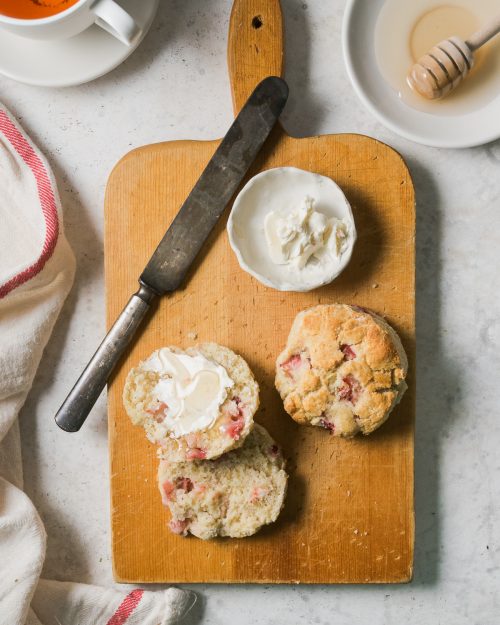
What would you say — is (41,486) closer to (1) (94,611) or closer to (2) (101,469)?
(2) (101,469)

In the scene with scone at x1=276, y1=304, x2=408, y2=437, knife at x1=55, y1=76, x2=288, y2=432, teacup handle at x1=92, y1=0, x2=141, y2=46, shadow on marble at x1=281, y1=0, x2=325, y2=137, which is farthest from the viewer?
shadow on marble at x1=281, y1=0, x2=325, y2=137

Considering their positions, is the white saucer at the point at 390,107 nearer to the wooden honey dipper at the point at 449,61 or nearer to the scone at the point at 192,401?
the wooden honey dipper at the point at 449,61

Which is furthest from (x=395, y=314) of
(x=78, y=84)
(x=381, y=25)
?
(x=78, y=84)

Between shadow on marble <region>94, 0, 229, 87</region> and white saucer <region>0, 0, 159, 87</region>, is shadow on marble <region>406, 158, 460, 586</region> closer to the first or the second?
shadow on marble <region>94, 0, 229, 87</region>

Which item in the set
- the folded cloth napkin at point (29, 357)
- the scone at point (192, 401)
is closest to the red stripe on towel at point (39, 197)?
the folded cloth napkin at point (29, 357)

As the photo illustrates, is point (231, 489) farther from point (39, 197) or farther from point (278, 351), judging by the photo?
point (39, 197)

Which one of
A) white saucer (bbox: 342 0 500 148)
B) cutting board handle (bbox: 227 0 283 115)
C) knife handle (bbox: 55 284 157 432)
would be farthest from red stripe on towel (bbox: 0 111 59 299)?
white saucer (bbox: 342 0 500 148)
